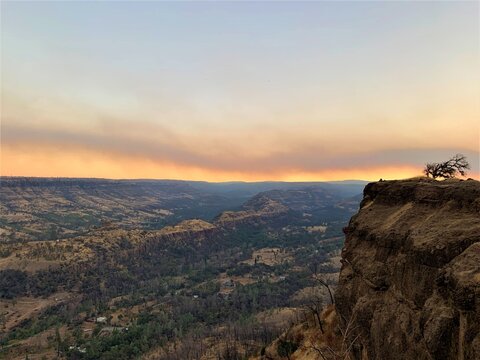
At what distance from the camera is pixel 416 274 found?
27.7 m

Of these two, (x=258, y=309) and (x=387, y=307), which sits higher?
(x=387, y=307)

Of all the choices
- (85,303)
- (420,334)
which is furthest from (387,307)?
(85,303)

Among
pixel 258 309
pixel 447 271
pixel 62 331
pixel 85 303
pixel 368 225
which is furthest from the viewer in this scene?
pixel 85 303

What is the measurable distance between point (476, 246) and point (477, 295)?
3.92 meters

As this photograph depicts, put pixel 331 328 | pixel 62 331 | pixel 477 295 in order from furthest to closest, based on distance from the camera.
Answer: pixel 62 331 < pixel 331 328 < pixel 477 295

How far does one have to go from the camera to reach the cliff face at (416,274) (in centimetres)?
2077

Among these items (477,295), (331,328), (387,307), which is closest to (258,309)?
(331,328)

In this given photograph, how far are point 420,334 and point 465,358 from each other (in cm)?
507

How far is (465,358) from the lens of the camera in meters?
19.2

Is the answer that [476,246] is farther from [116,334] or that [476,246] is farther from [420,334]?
[116,334]

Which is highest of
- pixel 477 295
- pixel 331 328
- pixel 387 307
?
pixel 477 295

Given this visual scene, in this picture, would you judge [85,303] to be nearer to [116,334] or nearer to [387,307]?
[116,334]

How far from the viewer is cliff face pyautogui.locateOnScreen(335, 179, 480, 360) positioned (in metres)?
20.8

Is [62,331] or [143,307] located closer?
[62,331]
